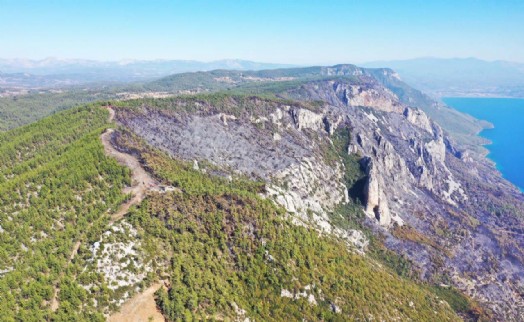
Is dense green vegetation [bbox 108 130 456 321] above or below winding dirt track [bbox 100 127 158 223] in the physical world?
below

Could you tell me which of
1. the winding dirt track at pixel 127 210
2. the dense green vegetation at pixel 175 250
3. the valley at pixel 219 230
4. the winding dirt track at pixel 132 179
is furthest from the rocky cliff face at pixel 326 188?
the winding dirt track at pixel 127 210

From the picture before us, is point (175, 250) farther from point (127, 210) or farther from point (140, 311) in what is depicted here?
point (140, 311)

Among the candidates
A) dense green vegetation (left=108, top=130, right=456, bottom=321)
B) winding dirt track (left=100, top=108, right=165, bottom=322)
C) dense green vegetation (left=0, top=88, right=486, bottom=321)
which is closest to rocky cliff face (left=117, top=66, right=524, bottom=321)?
dense green vegetation (left=108, top=130, right=456, bottom=321)

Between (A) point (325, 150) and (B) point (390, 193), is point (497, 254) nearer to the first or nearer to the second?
(B) point (390, 193)

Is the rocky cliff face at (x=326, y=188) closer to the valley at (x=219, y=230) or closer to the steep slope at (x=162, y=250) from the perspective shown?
the valley at (x=219, y=230)

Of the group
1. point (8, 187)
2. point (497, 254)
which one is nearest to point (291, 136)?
point (497, 254)

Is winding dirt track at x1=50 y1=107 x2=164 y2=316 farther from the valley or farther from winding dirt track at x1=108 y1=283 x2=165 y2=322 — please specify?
the valley

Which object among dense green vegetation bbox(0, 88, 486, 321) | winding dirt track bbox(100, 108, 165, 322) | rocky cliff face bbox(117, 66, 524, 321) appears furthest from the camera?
rocky cliff face bbox(117, 66, 524, 321)

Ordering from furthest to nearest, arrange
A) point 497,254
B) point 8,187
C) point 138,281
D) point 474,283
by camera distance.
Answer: point 497,254, point 474,283, point 8,187, point 138,281
